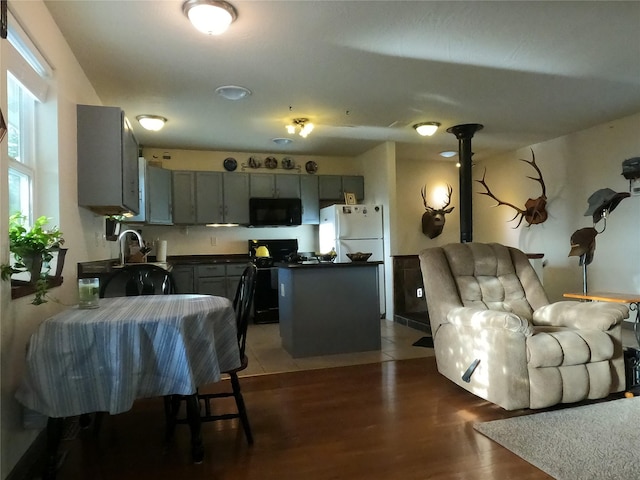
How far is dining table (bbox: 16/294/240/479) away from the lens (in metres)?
1.66

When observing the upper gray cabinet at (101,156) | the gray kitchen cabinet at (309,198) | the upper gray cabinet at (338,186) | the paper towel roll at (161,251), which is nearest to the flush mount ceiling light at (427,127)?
the upper gray cabinet at (338,186)

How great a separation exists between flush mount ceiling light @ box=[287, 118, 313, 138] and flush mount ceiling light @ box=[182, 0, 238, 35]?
207 centimetres

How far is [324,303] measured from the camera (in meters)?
3.91

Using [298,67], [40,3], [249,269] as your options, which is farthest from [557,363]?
[40,3]

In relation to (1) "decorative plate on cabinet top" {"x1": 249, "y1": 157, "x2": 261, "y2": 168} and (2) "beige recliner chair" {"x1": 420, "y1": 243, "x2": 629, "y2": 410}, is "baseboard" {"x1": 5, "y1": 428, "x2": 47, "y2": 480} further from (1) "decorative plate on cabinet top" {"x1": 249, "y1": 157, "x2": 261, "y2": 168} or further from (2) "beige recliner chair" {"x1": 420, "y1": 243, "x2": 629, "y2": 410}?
(1) "decorative plate on cabinet top" {"x1": 249, "y1": 157, "x2": 261, "y2": 168}

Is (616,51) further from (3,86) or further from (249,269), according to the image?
(3,86)

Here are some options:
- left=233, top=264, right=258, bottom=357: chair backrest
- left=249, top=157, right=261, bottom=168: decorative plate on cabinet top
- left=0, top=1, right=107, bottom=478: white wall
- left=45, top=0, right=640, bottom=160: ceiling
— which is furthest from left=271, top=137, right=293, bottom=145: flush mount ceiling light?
left=233, top=264, right=258, bottom=357: chair backrest

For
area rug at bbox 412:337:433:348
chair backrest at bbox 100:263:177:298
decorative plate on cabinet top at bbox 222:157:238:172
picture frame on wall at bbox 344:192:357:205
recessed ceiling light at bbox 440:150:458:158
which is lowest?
area rug at bbox 412:337:433:348

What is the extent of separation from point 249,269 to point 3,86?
4.63ft

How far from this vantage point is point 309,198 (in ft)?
20.7

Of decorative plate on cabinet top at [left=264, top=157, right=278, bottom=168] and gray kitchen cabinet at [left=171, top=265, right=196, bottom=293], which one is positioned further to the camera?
decorative plate on cabinet top at [left=264, top=157, right=278, bottom=168]

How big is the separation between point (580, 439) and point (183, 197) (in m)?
5.04

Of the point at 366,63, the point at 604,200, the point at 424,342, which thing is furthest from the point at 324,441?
the point at 604,200

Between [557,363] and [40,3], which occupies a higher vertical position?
[40,3]
